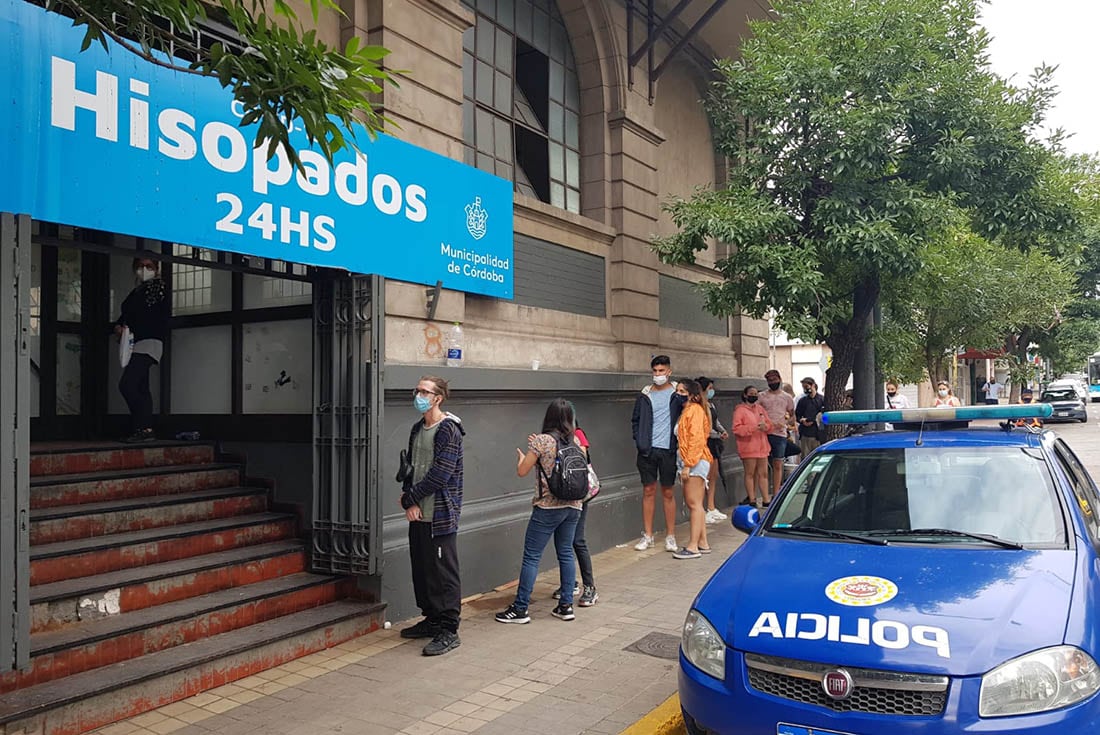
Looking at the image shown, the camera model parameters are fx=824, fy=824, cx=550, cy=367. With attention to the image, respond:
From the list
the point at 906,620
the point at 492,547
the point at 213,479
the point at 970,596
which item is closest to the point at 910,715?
the point at 906,620

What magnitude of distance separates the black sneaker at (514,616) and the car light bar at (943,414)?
2723 millimetres

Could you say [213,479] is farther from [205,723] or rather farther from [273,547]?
[205,723]

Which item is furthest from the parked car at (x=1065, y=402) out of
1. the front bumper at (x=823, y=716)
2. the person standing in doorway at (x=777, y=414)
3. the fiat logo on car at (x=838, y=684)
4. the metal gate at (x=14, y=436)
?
the metal gate at (x=14, y=436)

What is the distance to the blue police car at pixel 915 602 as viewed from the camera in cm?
314

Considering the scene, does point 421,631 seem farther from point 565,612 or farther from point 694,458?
point 694,458

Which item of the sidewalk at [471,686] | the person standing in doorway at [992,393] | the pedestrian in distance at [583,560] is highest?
Answer: the person standing in doorway at [992,393]

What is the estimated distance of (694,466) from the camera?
843 centimetres

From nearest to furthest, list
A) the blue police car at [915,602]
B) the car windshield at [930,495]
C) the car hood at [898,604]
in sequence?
the blue police car at [915,602]
the car hood at [898,604]
the car windshield at [930,495]

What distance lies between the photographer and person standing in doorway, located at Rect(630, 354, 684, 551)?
8.74m

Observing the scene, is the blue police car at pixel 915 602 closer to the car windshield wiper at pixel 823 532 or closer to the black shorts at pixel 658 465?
the car windshield wiper at pixel 823 532

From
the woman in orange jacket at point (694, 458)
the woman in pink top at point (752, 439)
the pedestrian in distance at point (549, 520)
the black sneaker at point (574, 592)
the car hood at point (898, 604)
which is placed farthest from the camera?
the woman in pink top at point (752, 439)

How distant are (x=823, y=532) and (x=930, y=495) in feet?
2.08

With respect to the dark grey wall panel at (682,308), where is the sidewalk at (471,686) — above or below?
below

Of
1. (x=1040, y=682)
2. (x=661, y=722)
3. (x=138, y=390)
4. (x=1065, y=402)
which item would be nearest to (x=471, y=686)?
(x=661, y=722)
